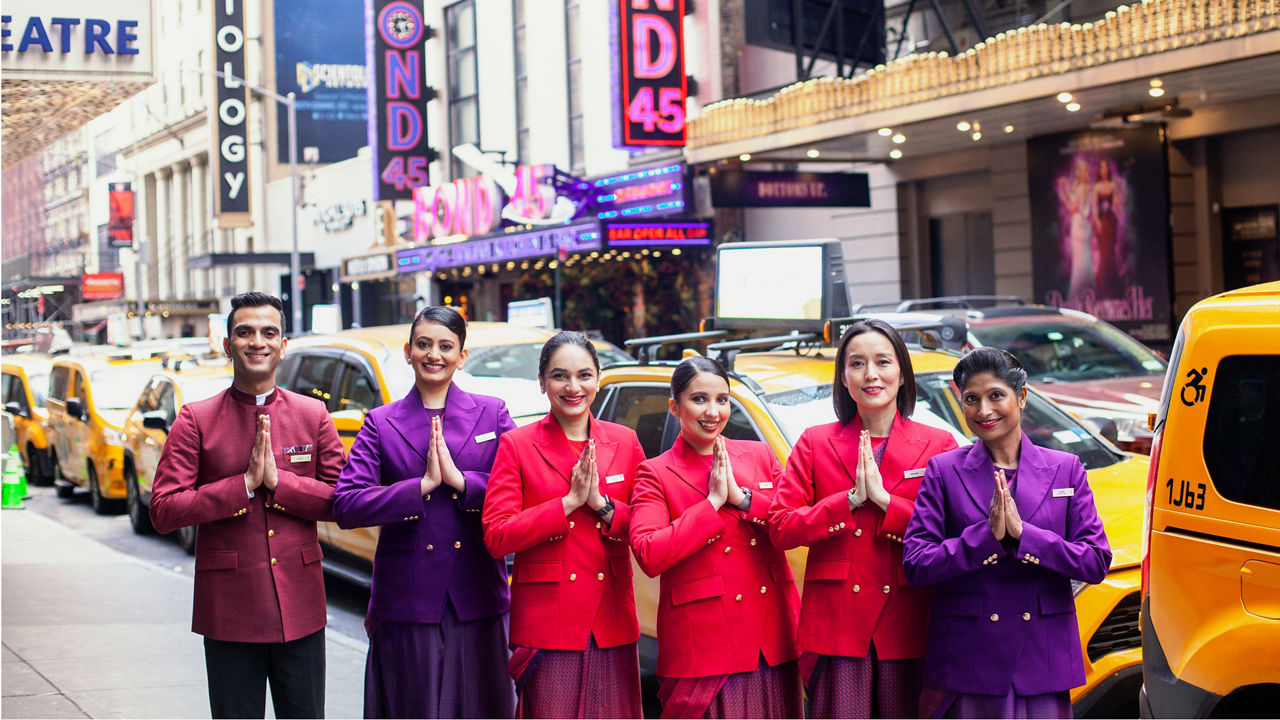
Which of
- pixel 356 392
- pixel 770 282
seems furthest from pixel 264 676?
pixel 356 392

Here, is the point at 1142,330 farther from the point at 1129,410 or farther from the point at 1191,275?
the point at 1129,410

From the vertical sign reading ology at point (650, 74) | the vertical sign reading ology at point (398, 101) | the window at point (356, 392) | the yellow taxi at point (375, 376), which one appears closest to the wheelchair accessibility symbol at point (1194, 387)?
the yellow taxi at point (375, 376)

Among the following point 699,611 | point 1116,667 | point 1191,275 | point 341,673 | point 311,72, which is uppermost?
point 311,72

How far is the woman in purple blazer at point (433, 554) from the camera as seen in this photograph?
4.41 meters

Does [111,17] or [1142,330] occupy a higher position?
[111,17]

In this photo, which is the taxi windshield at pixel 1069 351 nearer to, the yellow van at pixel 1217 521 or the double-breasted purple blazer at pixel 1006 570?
the yellow van at pixel 1217 521

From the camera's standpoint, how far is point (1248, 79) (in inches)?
541

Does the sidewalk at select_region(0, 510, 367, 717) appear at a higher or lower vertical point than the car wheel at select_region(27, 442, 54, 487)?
lower

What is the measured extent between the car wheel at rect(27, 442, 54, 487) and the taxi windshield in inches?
525

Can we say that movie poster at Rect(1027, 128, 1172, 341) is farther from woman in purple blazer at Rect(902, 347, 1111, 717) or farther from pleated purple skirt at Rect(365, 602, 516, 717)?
pleated purple skirt at Rect(365, 602, 516, 717)

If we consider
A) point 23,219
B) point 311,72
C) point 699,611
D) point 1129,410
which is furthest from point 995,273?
point 23,219

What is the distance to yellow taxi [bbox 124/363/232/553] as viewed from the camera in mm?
12188

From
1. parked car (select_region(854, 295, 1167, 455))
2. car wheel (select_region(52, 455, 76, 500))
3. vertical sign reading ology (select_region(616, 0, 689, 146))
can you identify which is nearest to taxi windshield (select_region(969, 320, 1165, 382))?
parked car (select_region(854, 295, 1167, 455))

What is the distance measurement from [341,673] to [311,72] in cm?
4384
